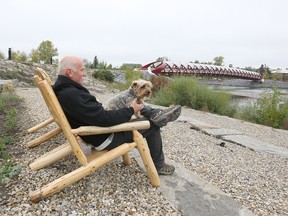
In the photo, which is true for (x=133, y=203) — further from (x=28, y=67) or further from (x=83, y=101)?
(x=28, y=67)

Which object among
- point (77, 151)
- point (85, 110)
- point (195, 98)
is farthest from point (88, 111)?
point (195, 98)

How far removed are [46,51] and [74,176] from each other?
30.4 m

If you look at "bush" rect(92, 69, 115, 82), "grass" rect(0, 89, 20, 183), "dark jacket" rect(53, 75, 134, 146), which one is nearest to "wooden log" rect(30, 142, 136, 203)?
"dark jacket" rect(53, 75, 134, 146)

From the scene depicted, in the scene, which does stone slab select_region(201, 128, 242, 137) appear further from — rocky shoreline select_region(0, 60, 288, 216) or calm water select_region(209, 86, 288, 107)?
calm water select_region(209, 86, 288, 107)

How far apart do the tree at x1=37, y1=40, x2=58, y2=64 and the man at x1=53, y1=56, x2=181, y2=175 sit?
28800 mm

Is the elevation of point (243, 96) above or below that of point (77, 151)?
below

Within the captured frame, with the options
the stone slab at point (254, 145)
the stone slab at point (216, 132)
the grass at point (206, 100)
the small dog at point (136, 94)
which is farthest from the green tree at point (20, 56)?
the small dog at point (136, 94)

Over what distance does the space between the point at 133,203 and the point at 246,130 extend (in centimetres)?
608

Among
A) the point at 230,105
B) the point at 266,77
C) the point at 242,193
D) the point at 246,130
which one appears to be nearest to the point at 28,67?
the point at 230,105

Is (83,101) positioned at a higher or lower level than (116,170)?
higher

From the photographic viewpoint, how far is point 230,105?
449 inches

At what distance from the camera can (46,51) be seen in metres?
30.1

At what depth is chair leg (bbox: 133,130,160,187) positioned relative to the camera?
104 inches

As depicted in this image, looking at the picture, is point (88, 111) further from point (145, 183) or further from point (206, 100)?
point (206, 100)
